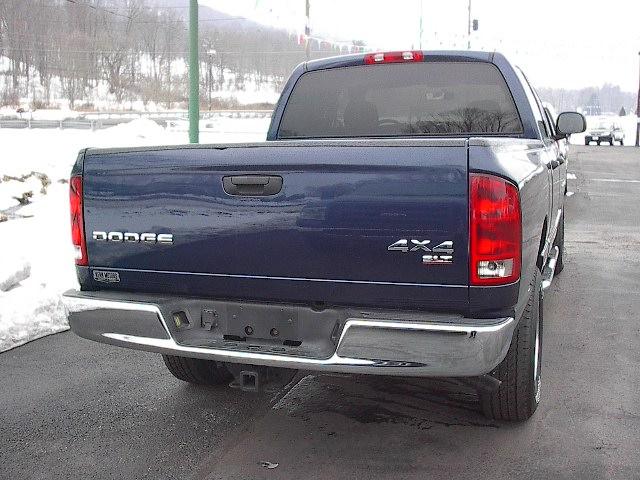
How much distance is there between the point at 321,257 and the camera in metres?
3.09

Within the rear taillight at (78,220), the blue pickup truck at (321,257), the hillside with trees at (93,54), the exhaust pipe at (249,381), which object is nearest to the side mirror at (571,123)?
the blue pickup truck at (321,257)

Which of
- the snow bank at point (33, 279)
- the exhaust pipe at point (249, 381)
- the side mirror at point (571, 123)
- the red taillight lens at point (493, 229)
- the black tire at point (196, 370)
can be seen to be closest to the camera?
the red taillight lens at point (493, 229)

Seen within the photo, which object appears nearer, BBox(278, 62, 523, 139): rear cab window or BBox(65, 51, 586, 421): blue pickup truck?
BBox(65, 51, 586, 421): blue pickup truck

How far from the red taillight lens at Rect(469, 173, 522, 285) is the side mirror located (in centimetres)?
310

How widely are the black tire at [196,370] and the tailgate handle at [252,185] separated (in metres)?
1.43

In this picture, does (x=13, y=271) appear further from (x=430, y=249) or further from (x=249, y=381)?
(x=430, y=249)

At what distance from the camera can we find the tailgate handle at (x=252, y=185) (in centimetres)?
313

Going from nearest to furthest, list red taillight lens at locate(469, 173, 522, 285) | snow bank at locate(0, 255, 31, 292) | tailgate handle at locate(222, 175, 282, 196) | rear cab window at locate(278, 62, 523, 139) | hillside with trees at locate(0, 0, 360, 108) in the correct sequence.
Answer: red taillight lens at locate(469, 173, 522, 285)
tailgate handle at locate(222, 175, 282, 196)
rear cab window at locate(278, 62, 523, 139)
snow bank at locate(0, 255, 31, 292)
hillside with trees at locate(0, 0, 360, 108)

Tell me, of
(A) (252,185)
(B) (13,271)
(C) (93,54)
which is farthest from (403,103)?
(C) (93,54)

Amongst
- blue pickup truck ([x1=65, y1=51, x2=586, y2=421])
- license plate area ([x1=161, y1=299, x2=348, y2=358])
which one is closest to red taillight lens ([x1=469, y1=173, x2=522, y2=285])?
blue pickup truck ([x1=65, y1=51, x2=586, y2=421])

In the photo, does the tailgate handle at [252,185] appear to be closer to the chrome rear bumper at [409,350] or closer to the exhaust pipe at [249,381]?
the chrome rear bumper at [409,350]

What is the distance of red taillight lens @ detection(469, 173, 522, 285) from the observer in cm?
287

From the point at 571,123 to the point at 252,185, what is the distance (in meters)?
3.51

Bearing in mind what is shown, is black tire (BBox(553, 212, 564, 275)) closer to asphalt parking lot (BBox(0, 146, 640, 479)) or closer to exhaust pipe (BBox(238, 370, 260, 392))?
asphalt parking lot (BBox(0, 146, 640, 479))
